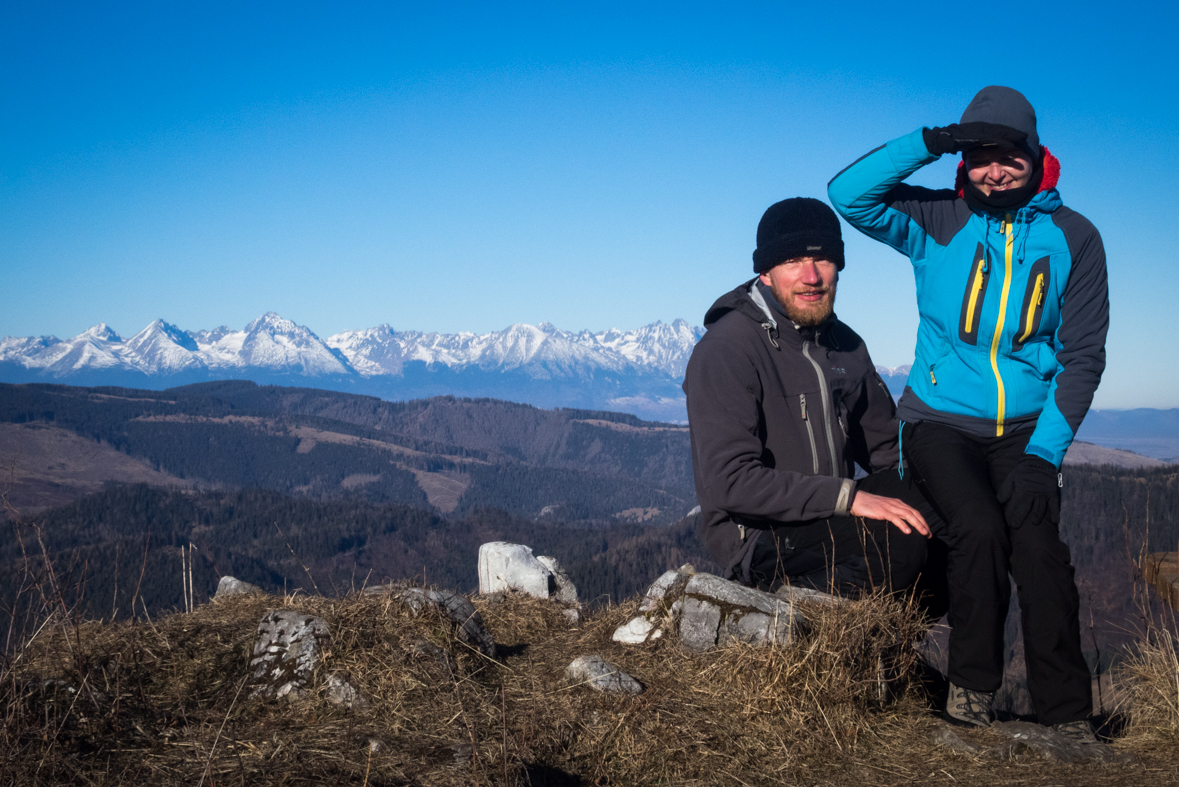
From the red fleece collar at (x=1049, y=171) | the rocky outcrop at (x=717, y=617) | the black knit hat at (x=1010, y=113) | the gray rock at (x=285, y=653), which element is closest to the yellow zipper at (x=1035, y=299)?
the red fleece collar at (x=1049, y=171)

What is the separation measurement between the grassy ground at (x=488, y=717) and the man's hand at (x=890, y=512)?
1.67 feet

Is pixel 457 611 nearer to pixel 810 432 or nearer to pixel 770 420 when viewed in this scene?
pixel 770 420

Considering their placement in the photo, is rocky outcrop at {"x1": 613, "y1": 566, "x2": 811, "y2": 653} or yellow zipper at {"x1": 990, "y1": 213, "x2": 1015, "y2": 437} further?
rocky outcrop at {"x1": 613, "y1": 566, "x2": 811, "y2": 653}

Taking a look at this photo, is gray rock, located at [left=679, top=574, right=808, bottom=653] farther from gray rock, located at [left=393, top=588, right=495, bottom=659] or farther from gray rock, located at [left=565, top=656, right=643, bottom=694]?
gray rock, located at [left=393, top=588, right=495, bottom=659]

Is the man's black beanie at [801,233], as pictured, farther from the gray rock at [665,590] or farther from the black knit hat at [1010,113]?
the gray rock at [665,590]

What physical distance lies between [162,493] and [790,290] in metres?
190

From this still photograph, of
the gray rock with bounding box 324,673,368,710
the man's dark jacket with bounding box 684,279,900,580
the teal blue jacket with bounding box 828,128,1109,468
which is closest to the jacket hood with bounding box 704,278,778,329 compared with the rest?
the man's dark jacket with bounding box 684,279,900,580

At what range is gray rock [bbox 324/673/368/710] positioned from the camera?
431 centimetres

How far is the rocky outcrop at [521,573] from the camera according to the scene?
9922 mm

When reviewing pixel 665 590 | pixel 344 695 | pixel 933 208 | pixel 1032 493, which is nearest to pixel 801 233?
pixel 933 208

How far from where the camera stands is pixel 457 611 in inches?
224

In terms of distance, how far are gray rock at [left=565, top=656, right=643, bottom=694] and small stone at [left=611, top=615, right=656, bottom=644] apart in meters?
0.65

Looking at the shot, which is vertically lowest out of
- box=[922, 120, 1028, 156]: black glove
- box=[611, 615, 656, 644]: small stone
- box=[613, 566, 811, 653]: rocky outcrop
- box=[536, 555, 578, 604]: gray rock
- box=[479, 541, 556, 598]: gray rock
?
box=[536, 555, 578, 604]: gray rock

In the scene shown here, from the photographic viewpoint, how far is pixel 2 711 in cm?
356
